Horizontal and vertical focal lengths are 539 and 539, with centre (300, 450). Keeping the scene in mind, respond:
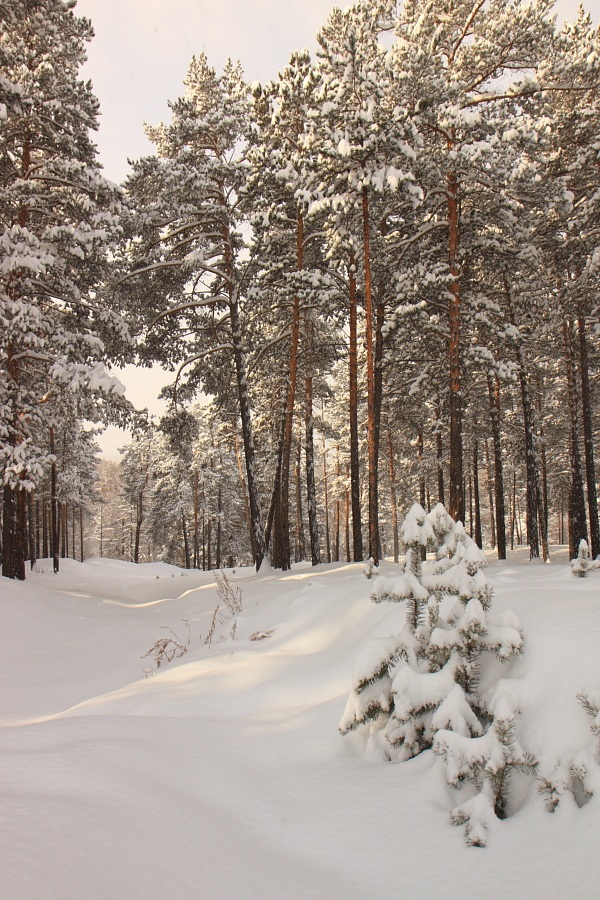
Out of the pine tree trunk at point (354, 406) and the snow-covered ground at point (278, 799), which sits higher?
the pine tree trunk at point (354, 406)

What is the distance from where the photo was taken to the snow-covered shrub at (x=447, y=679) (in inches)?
95.3

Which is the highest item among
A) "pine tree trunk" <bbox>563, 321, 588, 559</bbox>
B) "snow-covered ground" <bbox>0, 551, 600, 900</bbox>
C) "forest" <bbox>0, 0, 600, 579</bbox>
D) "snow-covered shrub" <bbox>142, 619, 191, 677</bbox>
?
"forest" <bbox>0, 0, 600, 579</bbox>

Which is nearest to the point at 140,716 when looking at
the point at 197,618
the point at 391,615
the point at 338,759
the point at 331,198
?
the point at 338,759

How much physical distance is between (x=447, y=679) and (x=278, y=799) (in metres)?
1.03

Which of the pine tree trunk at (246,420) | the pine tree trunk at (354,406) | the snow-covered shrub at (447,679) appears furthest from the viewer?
the pine tree trunk at (246,420)

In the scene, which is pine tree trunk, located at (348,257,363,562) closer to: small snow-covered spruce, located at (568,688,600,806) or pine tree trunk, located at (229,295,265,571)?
pine tree trunk, located at (229,295,265,571)

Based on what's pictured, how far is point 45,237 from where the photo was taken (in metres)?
12.1

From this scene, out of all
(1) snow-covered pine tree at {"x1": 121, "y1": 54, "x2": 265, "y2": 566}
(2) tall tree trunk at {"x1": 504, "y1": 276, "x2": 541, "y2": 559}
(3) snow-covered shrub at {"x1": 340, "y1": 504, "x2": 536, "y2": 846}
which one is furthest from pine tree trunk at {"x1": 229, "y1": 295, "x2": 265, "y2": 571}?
(3) snow-covered shrub at {"x1": 340, "y1": 504, "x2": 536, "y2": 846}

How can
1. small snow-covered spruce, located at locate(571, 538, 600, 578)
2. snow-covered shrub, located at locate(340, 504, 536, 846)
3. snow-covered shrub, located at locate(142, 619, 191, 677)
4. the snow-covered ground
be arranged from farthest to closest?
snow-covered shrub, located at locate(142, 619, 191, 677), small snow-covered spruce, located at locate(571, 538, 600, 578), snow-covered shrub, located at locate(340, 504, 536, 846), the snow-covered ground

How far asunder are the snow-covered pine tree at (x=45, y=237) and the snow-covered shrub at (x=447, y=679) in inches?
369

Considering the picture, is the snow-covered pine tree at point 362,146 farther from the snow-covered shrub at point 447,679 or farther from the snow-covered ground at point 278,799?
the snow-covered shrub at point 447,679

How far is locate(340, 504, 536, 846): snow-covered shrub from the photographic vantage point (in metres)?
2.42

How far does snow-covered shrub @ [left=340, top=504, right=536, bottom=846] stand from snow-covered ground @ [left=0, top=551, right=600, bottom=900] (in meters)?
→ 0.12

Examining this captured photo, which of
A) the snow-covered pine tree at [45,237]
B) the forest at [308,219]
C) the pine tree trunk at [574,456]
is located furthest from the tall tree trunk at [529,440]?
the snow-covered pine tree at [45,237]
